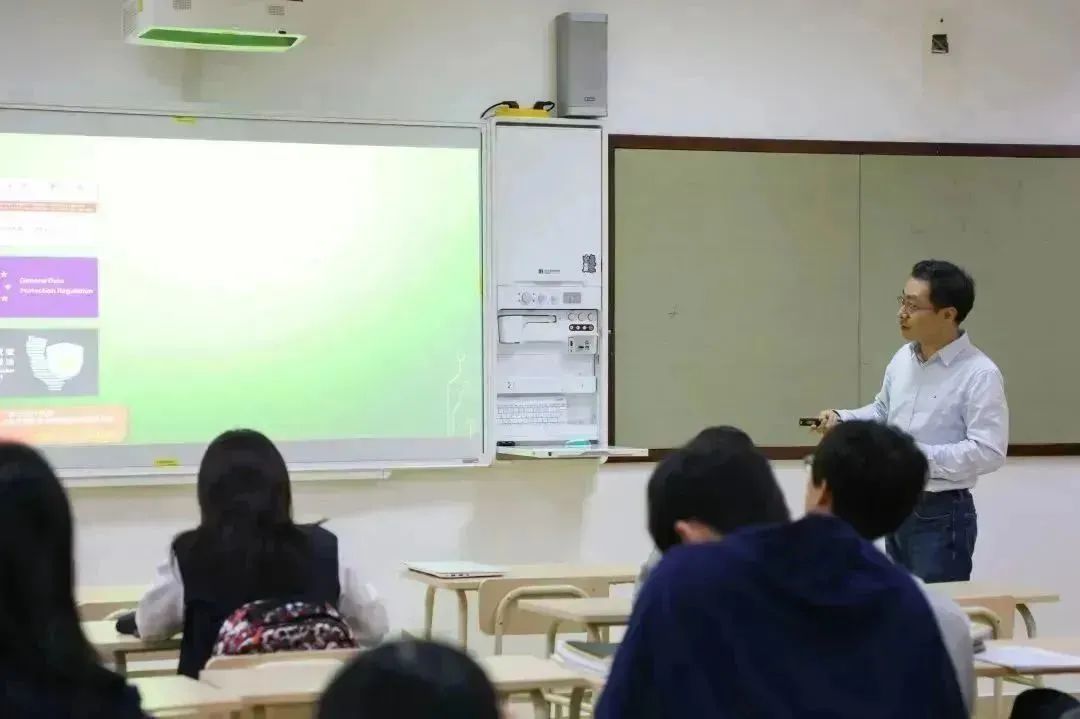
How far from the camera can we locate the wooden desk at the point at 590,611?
12.5 ft

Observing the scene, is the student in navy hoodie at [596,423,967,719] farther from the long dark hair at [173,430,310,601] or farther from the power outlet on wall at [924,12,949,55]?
the power outlet on wall at [924,12,949,55]

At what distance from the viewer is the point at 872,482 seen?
2.42 metres

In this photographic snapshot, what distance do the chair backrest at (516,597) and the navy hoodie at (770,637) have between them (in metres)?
2.46

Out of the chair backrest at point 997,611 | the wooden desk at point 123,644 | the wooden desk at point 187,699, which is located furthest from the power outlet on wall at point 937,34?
the wooden desk at point 187,699

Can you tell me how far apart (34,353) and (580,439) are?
2.13 m

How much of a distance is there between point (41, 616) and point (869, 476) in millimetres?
1354

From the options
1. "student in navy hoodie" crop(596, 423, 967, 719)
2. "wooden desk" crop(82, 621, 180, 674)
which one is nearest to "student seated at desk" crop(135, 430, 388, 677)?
"wooden desk" crop(82, 621, 180, 674)

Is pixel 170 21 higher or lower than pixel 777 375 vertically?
higher

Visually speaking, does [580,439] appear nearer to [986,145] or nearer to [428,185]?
[428,185]

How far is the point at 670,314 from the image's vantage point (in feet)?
20.3

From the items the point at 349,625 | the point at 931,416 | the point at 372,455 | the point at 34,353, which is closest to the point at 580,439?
the point at 372,455

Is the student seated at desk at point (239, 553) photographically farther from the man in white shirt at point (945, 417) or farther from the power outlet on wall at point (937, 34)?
the power outlet on wall at point (937, 34)

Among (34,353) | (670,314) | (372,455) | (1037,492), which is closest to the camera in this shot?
(34,353)

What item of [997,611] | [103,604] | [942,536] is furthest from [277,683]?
[942,536]
